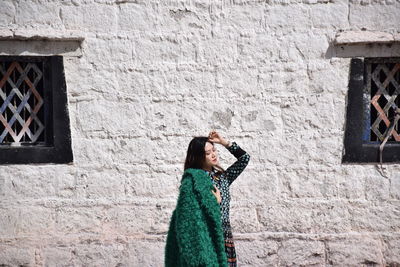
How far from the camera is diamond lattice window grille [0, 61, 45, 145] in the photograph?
5.96 m

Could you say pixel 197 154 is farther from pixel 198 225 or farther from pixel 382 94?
pixel 382 94

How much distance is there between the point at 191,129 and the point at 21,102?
64.4 inches

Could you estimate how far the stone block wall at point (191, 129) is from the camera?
5871mm

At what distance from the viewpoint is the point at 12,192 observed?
584cm

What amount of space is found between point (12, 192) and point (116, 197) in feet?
3.15

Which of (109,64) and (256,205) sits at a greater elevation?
(109,64)

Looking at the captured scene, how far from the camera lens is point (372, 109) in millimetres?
6062

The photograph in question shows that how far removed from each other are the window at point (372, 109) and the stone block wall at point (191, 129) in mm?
95

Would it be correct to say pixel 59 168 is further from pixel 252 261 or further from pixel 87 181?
pixel 252 261

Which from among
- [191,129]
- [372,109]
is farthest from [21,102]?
[372,109]

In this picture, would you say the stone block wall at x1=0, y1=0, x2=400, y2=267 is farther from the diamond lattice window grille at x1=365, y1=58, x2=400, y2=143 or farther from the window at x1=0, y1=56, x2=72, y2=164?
the diamond lattice window grille at x1=365, y1=58, x2=400, y2=143

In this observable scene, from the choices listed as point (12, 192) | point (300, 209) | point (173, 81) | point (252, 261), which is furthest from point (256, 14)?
point (12, 192)

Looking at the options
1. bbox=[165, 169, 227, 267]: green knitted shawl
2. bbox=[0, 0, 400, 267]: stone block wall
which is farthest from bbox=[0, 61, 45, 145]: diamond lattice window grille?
bbox=[165, 169, 227, 267]: green knitted shawl

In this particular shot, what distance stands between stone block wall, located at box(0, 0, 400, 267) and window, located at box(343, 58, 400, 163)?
0.10 metres
